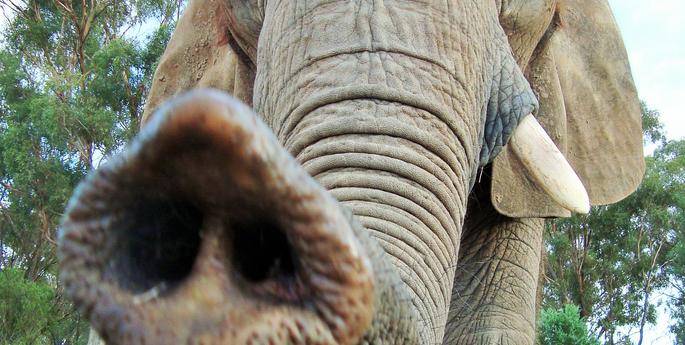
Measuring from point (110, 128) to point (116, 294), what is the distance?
538 inches

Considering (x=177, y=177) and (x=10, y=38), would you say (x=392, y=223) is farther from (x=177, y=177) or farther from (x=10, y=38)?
(x=10, y=38)

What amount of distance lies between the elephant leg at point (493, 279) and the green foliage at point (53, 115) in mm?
11088

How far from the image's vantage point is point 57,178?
47.8 feet

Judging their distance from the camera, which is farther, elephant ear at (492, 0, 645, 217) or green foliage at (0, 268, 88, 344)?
green foliage at (0, 268, 88, 344)

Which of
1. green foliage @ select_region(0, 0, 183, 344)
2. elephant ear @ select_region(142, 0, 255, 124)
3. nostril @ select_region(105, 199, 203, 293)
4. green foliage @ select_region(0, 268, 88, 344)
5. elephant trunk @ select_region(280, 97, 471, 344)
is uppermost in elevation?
green foliage @ select_region(0, 0, 183, 344)

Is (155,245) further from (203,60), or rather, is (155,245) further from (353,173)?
(203,60)

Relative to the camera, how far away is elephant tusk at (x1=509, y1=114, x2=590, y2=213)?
8.90ft

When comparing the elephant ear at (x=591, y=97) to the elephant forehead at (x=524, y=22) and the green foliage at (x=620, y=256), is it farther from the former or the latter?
the green foliage at (x=620, y=256)

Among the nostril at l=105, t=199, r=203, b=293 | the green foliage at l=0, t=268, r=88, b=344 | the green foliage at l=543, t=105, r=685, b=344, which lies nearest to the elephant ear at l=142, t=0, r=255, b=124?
the nostril at l=105, t=199, r=203, b=293

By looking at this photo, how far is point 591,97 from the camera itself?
148 inches

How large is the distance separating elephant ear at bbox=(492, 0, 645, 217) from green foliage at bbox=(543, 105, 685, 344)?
15.3 m

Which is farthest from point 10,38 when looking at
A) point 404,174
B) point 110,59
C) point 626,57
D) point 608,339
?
point 404,174

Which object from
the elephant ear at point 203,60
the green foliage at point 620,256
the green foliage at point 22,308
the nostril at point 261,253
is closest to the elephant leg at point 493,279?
the elephant ear at point 203,60

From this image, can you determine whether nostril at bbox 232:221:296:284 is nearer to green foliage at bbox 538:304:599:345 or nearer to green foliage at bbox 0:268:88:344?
green foliage at bbox 538:304:599:345
